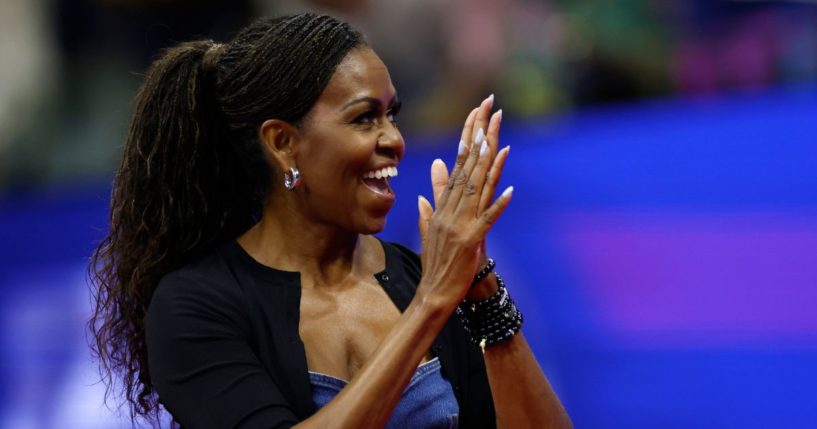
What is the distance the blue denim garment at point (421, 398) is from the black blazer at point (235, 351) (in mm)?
17

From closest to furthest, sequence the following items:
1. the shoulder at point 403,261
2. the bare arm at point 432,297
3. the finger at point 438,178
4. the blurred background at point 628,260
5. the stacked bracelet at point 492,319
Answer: the bare arm at point 432,297 < the finger at point 438,178 < the stacked bracelet at point 492,319 < the shoulder at point 403,261 < the blurred background at point 628,260

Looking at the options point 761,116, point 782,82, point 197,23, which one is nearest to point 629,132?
point 761,116

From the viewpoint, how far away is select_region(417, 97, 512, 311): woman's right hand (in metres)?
1.62

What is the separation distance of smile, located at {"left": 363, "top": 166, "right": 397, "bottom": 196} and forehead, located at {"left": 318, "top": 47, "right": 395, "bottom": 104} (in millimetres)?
103

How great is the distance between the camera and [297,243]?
6.11ft

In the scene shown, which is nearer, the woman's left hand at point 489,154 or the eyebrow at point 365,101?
the woman's left hand at point 489,154

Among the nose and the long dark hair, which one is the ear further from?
the nose

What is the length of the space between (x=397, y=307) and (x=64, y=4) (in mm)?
2600

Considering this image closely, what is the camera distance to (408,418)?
1763 mm

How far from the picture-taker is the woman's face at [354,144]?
177 centimetres

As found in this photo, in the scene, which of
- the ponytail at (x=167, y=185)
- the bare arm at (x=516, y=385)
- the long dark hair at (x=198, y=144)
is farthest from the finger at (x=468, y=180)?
the ponytail at (x=167, y=185)

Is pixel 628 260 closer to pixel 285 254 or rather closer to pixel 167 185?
pixel 285 254

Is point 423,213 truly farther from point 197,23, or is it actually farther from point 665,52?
point 665,52

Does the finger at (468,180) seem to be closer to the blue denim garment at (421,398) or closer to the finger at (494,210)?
the finger at (494,210)
